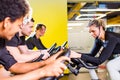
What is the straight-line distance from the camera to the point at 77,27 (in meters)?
11.5

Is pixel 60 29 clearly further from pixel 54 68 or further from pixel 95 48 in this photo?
pixel 54 68

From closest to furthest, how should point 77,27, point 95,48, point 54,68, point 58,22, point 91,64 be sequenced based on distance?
point 54,68, point 91,64, point 95,48, point 58,22, point 77,27

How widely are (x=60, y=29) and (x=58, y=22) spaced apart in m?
0.20

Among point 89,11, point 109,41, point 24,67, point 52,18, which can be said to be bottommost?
point 89,11

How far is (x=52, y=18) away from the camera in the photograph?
26.7ft

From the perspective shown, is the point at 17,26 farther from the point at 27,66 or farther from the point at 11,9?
the point at 27,66

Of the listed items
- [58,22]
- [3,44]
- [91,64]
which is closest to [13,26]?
[3,44]

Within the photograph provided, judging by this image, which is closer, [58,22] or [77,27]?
[58,22]

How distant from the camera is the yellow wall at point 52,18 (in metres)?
8.07

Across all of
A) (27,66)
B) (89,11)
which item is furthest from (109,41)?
(89,11)

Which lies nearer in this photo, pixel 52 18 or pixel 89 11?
pixel 52 18

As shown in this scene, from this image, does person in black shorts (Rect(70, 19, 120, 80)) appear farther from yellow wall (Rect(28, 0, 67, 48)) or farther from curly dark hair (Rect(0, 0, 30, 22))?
yellow wall (Rect(28, 0, 67, 48))

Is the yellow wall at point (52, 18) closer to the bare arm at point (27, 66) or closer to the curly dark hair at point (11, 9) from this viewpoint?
the bare arm at point (27, 66)

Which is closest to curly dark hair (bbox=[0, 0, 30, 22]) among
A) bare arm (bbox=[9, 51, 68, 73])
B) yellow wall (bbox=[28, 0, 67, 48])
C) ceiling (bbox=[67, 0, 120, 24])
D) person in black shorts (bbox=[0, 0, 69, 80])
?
person in black shorts (bbox=[0, 0, 69, 80])
